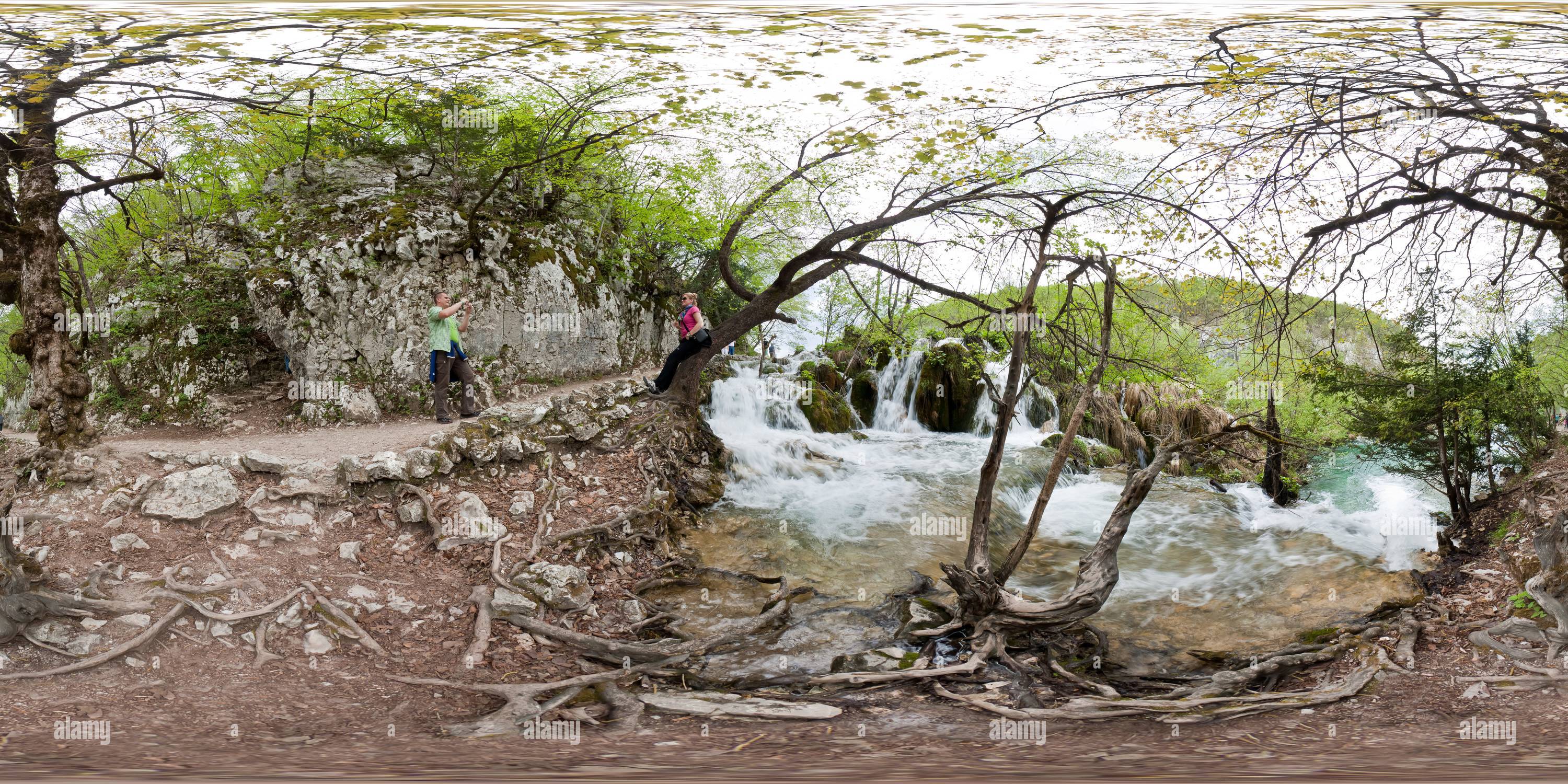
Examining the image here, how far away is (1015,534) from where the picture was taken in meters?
6.49

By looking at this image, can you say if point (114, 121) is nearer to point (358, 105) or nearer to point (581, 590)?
point (358, 105)

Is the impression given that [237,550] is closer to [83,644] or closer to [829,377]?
[83,644]

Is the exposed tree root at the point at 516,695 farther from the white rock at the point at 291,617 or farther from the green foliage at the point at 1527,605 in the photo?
the green foliage at the point at 1527,605

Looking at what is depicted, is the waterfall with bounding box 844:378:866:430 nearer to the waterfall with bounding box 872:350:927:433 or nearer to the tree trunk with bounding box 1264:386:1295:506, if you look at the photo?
the waterfall with bounding box 872:350:927:433

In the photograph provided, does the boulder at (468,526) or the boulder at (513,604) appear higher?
the boulder at (468,526)

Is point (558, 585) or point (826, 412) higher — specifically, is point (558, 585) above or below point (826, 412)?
above

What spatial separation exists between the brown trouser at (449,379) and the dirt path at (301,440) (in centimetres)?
14

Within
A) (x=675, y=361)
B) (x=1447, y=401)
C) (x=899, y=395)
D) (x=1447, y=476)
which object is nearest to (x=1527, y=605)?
(x=1447, y=401)

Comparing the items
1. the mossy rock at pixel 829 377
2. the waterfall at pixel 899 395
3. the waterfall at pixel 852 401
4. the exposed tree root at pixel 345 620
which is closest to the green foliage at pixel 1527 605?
the exposed tree root at pixel 345 620

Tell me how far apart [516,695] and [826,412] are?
21.9 ft

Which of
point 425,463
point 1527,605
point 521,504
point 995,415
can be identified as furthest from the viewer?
point 995,415

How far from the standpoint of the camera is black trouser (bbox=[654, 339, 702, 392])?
256 inches

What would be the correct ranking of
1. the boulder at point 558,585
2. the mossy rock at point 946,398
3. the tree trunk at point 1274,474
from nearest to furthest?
the boulder at point 558,585, the tree trunk at point 1274,474, the mossy rock at point 946,398

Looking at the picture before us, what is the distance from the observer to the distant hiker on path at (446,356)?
5422mm
